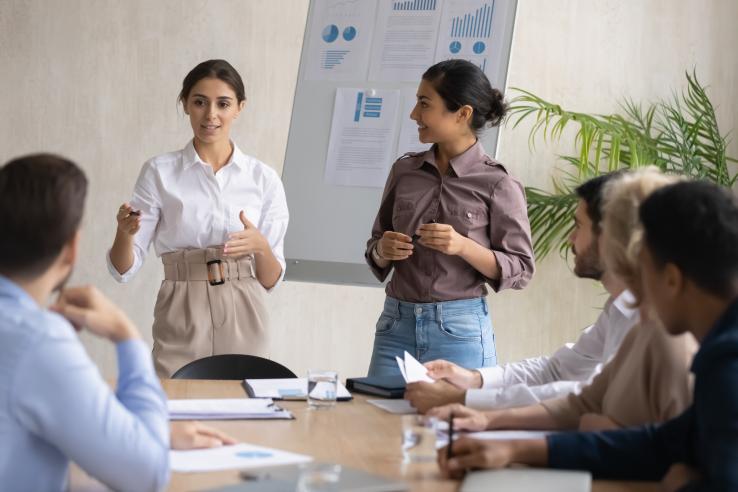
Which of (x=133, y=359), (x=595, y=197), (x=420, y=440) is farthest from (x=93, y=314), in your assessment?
(x=595, y=197)

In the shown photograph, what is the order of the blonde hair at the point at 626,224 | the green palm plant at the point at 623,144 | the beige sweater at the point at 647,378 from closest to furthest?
the beige sweater at the point at 647,378
the blonde hair at the point at 626,224
the green palm plant at the point at 623,144

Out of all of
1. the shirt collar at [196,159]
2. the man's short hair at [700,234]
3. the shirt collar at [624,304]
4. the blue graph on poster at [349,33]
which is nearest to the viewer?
the man's short hair at [700,234]

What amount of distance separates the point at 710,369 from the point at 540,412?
713 mm

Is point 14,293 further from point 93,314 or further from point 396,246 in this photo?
point 396,246

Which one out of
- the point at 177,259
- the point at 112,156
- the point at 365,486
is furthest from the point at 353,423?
the point at 112,156

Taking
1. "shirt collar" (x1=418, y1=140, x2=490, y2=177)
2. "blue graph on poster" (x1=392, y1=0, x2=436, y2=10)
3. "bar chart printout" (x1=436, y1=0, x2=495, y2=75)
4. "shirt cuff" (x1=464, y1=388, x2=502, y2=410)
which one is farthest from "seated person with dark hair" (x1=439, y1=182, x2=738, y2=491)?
"blue graph on poster" (x1=392, y1=0, x2=436, y2=10)

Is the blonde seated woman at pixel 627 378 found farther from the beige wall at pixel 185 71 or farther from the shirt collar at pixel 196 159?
the beige wall at pixel 185 71

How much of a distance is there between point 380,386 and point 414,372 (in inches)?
7.1

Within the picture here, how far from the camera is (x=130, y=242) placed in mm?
3465

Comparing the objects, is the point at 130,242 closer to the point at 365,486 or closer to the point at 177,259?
the point at 177,259

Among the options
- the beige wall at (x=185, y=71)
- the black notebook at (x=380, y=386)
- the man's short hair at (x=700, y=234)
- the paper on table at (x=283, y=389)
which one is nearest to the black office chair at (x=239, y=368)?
the paper on table at (x=283, y=389)

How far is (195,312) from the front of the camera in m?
3.47

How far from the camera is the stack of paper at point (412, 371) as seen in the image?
255cm

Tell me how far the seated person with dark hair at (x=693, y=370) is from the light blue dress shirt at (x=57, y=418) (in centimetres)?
58
